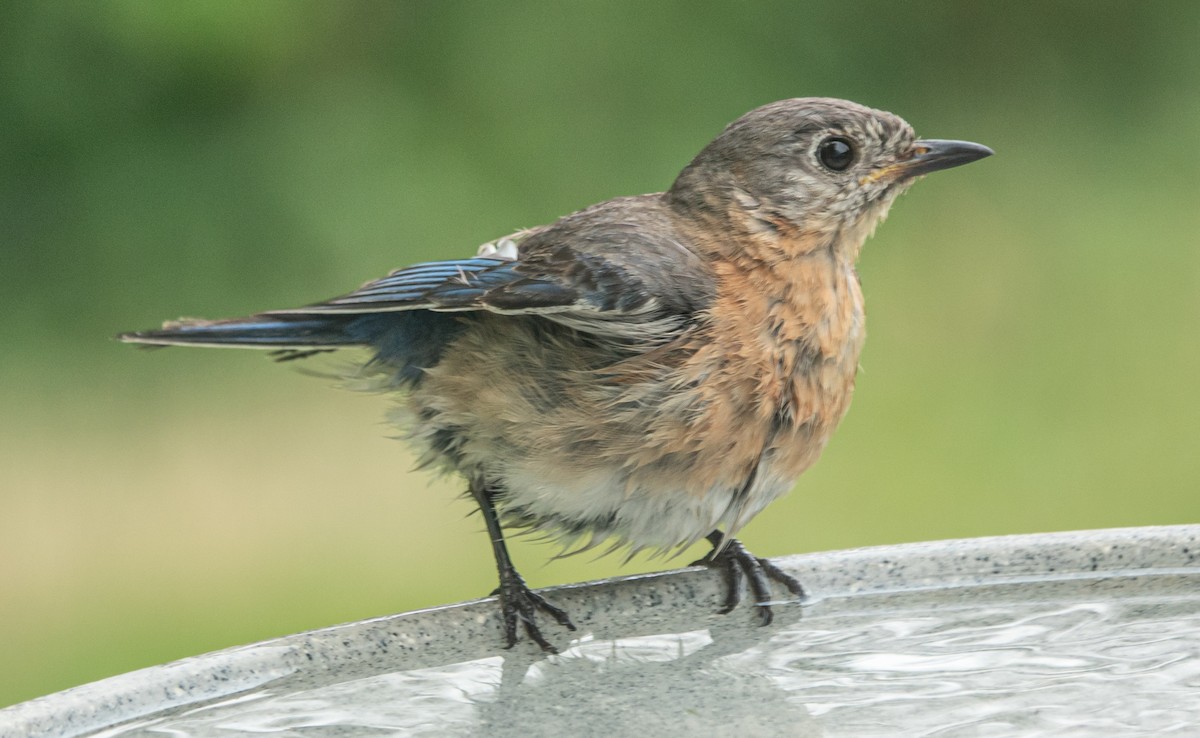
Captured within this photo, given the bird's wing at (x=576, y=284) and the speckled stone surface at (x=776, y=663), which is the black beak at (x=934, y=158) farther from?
the speckled stone surface at (x=776, y=663)

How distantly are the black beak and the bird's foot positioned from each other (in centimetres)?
126

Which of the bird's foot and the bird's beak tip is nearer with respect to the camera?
the bird's foot

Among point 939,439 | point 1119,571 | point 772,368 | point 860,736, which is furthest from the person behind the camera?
point 939,439

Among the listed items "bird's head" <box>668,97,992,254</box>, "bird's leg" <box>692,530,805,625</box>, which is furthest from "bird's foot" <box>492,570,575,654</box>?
"bird's head" <box>668,97,992,254</box>

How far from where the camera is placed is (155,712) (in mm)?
2754

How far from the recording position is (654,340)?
3.42 meters

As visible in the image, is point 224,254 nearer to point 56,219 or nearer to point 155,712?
point 56,219

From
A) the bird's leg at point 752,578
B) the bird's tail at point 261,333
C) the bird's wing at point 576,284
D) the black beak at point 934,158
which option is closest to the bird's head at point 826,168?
the black beak at point 934,158

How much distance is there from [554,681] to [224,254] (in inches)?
187

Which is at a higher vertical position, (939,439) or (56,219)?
(56,219)

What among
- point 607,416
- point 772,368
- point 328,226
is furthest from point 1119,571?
point 328,226

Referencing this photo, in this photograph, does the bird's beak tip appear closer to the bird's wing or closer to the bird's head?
the bird's head

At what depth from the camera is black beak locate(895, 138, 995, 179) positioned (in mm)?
3703

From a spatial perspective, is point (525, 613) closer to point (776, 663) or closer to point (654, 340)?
point (776, 663)
